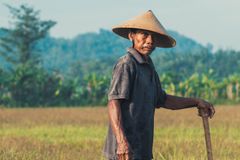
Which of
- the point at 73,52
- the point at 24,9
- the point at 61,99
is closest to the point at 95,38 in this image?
the point at 73,52

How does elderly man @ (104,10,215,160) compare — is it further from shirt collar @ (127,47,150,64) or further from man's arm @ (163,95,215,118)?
man's arm @ (163,95,215,118)

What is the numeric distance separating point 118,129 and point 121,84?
8.8 inches

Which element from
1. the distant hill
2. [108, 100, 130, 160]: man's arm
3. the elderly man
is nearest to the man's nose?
the elderly man

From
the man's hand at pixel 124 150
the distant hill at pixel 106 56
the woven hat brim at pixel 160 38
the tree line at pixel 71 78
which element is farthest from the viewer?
the distant hill at pixel 106 56

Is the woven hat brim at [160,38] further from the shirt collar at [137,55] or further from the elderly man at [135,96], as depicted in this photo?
the shirt collar at [137,55]

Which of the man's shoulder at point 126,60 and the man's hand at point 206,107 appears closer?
the man's shoulder at point 126,60

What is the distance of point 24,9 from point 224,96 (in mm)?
22712

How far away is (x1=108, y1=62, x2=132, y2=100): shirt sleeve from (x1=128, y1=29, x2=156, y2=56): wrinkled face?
173 millimetres

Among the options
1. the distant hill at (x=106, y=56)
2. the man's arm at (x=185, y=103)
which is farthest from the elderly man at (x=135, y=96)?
the distant hill at (x=106, y=56)

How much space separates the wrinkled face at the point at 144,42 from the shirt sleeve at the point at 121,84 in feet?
0.57

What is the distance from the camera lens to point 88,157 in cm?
748

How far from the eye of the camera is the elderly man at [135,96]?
10.2ft

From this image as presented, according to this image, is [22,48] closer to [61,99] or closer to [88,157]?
[61,99]

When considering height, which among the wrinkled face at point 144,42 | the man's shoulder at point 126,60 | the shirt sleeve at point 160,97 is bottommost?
the shirt sleeve at point 160,97
